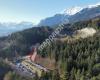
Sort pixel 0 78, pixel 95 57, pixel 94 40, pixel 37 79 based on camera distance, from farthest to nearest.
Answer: pixel 94 40
pixel 95 57
pixel 0 78
pixel 37 79

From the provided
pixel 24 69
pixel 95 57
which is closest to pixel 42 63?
pixel 24 69

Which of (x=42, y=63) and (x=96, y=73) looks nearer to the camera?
(x=96, y=73)

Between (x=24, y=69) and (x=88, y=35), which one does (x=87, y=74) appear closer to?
(x=24, y=69)

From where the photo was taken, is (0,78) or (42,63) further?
(42,63)

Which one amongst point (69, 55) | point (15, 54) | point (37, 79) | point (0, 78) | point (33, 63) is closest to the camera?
point (37, 79)

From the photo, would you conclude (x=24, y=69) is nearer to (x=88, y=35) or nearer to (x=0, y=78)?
(x=0, y=78)

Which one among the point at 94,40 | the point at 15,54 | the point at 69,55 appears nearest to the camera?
the point at 69,55

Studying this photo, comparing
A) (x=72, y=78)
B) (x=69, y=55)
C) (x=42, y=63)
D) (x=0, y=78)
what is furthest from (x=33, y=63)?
(x=72, y=78)

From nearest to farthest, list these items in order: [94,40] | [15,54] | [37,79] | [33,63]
Result: [37,79] → [33,63] → [94,40] → [15,54]
